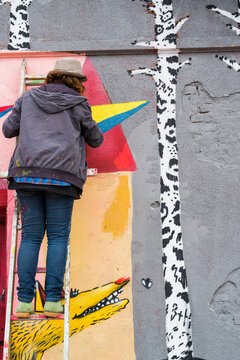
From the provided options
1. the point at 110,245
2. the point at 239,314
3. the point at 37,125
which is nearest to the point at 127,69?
the point at 37,125

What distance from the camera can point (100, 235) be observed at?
11.1 feet

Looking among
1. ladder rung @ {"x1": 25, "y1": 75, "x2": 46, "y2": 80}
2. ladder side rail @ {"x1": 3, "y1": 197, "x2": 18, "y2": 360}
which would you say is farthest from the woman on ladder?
ladder rung @ {"x1": 25, "y1": 75, "x2": 46, "y2": 80}

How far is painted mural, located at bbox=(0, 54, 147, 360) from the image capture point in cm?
324

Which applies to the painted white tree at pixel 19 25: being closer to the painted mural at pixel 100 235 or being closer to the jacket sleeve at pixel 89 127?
the painted mural at pixel 100 235

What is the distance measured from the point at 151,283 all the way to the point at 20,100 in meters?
1.72

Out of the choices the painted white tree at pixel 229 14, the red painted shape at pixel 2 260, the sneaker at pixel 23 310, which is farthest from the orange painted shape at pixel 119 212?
the painted white tree at pixel 229 14

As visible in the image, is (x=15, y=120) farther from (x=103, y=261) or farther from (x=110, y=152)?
(x=103, y=261)

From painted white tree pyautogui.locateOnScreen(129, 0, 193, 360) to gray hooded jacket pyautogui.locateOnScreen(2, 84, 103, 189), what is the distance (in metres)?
0.89

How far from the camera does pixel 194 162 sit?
3.53 m

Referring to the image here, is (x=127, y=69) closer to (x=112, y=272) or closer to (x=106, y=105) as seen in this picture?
(x=106, y=105)

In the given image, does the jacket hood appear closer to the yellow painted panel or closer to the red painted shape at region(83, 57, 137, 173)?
the red painted shape at region(83, 57, 137, 173)

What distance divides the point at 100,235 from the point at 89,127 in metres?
0.96

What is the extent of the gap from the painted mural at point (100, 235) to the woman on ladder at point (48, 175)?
622mm

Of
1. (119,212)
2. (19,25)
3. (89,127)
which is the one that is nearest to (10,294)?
(119,212)
